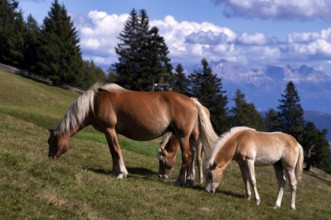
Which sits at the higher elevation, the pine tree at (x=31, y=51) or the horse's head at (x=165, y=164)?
the pine tree at (x=31, y=51)

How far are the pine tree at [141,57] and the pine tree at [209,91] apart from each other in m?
12.3

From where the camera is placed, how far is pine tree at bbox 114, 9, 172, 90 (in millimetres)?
78188

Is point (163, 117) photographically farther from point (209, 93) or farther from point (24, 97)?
point (209, 93)

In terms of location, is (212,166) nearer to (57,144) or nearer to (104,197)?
(104,197)

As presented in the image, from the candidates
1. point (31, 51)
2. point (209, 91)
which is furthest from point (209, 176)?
point (209, 91)

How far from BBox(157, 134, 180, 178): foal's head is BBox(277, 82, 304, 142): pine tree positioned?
88.4 metres

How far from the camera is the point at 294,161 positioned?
11398 millimetres

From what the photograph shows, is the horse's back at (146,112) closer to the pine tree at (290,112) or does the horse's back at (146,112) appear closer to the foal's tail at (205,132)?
the foal's tail at (205,132)

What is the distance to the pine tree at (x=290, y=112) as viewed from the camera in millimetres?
98688

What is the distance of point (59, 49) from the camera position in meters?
72.4

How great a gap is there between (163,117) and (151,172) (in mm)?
3366

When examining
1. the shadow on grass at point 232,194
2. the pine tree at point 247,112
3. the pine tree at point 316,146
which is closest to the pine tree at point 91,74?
the pine tree at point 247,112

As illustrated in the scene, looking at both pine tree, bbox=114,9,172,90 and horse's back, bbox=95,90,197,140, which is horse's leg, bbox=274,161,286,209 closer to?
horse's back, bbox=95,90,197,140

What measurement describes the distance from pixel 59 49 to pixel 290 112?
175ft
